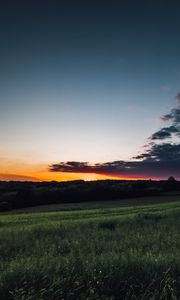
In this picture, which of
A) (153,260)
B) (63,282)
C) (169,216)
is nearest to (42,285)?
(63,282)

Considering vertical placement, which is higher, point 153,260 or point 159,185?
point 159,185

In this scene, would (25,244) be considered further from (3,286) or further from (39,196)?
(39,196)

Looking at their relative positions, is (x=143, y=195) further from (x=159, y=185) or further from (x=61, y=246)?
(x=61, y=246)

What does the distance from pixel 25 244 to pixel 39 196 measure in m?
46.5

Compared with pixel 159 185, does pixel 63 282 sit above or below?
below

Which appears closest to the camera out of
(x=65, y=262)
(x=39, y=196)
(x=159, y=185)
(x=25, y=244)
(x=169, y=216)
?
(x=65, y=262)

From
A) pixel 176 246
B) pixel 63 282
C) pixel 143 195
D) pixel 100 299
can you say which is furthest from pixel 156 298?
pixel 143 195

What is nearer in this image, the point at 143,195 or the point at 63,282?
the point at 63,282

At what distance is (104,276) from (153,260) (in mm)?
1456

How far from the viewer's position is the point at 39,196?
5897cm

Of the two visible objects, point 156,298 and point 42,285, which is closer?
point 156,298

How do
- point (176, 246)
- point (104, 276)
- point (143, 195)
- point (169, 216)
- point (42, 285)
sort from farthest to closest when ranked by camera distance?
point (143, 195) < point (169, 216) < point (176, 246) < point (104, 276) < point (42, 285)

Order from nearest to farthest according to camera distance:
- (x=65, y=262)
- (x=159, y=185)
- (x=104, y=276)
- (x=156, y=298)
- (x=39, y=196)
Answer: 1. (x=156, y=298)
2. (x=104, y=276)
3. (x=65, y=262)
4. (x=39, y=196)
5. (x=159, y=185)

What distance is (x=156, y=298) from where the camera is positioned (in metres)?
6.46
